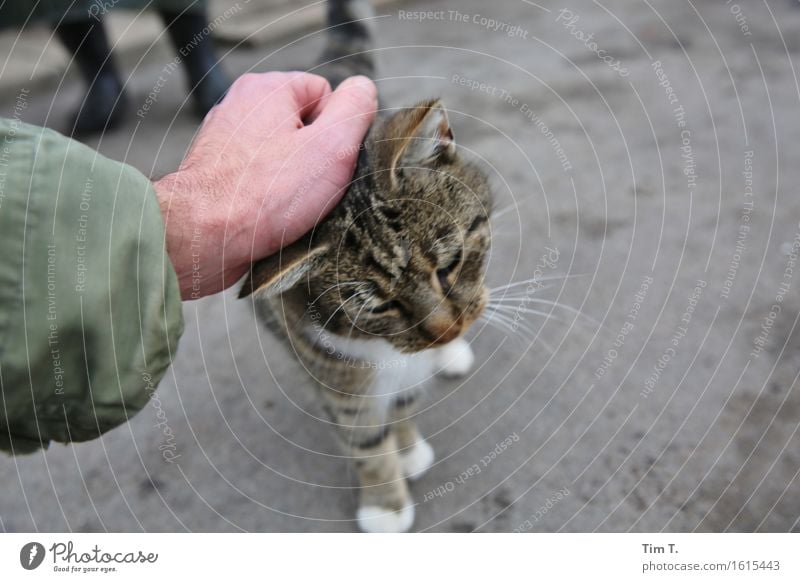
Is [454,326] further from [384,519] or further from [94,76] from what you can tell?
[94,76]

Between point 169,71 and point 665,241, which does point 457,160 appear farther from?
point 169,71

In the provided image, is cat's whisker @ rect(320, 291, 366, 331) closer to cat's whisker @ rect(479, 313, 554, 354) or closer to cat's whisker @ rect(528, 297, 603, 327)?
cat's whisker @ rect(479, 313, 554, 354)

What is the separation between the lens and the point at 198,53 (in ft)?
6.64

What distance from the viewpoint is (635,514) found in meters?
1.32

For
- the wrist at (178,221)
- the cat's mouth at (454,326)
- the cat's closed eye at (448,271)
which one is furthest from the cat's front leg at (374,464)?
the wrist at (178,221)

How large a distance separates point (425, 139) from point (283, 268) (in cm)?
33

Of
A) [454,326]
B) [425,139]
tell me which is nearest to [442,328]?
[454,326]

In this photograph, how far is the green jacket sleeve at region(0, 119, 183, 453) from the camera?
0.85 metres

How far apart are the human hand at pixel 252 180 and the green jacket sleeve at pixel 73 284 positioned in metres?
0.08

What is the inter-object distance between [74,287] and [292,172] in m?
0.36

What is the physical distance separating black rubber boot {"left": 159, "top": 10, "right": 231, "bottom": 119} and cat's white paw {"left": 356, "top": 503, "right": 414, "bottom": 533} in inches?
49.4

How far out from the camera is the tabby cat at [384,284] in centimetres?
108

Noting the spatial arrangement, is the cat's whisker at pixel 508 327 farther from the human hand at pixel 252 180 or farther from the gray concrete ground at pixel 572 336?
the human hand at pixel 252 180

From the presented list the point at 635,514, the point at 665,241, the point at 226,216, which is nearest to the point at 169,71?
the point at 226,216
